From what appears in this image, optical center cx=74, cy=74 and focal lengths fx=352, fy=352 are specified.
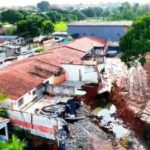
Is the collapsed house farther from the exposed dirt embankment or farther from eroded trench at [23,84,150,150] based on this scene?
the exposed dirt embankment

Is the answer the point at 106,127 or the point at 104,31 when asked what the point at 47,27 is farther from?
the point at 106,127

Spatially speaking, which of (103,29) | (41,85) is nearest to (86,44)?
(103,29)

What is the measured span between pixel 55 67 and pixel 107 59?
15790 mm

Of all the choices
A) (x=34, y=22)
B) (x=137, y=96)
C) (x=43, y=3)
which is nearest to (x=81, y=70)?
(x=137, y=96)

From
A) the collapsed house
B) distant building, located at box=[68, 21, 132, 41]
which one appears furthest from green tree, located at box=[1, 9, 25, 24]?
the collapsed house

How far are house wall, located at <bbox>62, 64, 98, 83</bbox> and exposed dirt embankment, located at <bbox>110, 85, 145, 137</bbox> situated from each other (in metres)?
2.41

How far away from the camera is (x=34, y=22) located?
183ft

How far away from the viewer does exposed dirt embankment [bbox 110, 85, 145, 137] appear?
26.4 m

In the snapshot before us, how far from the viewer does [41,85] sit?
3031 cm

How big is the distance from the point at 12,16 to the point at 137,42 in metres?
46.6

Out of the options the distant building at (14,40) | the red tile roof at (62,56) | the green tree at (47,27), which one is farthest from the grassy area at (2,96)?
the green tree at (47,27)

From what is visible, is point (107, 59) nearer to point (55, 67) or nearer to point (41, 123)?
point (55, 67)

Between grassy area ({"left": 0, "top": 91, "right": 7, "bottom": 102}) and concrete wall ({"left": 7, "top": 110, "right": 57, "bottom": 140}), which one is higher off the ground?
grassy area ({"left": 0, "top": 91, "right": 7, "bottom": 102})

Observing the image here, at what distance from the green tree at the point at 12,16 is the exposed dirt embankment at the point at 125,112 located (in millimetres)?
45276
